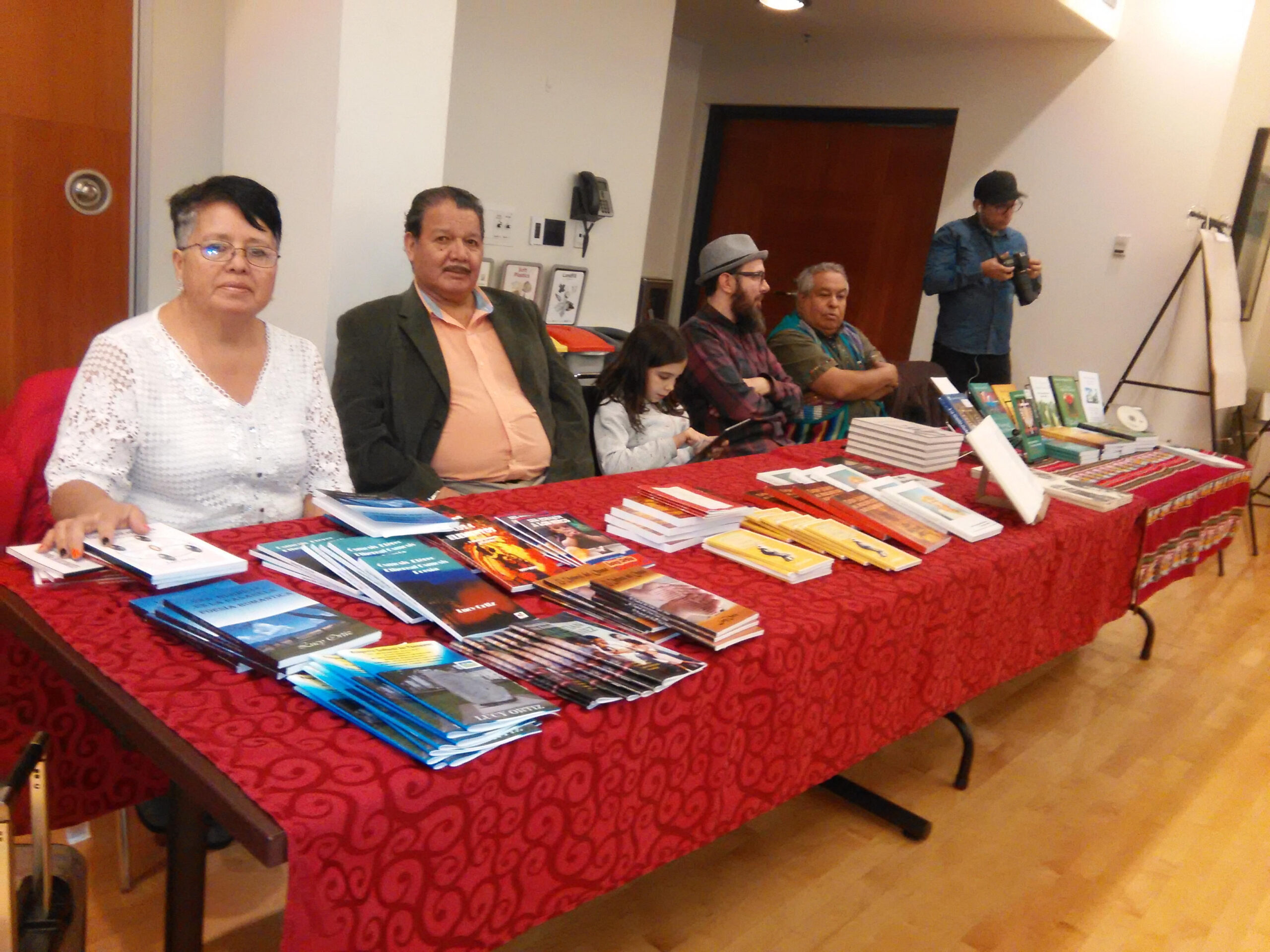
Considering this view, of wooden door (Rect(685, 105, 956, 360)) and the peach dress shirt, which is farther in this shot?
wooden door (Rect(685, 105, 956, 360))

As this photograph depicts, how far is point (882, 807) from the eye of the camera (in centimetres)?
218

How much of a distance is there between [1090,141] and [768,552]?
4.35m

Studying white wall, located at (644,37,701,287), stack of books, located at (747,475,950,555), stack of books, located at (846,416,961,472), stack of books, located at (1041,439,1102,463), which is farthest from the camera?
white wall, located at (644,37,701,287)

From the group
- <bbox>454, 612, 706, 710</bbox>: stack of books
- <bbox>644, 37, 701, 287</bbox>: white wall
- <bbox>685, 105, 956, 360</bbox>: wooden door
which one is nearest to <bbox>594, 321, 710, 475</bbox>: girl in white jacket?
<bbox>454, 612, 706, 710</bbox>: stack of books

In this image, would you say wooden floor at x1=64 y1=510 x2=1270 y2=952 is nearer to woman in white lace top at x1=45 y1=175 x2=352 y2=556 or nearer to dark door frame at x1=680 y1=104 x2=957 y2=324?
woman in white lace top at x1=45 y1=175 x2=352 y2=556

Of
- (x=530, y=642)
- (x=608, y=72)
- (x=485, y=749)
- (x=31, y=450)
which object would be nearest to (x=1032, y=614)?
(x=530, y=642)

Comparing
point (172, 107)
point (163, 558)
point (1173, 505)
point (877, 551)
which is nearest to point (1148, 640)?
point (1173, 505)

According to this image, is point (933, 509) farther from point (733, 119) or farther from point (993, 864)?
point (733, 119)

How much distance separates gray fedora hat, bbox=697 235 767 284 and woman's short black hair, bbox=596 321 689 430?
457mm

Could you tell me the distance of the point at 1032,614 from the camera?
2.19 meters

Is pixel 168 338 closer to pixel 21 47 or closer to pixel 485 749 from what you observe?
Result: pixel 485 749

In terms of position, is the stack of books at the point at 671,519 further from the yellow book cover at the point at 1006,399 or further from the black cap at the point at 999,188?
the black cap at the point at 999,188

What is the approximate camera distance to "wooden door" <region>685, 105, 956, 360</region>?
19.0 feet

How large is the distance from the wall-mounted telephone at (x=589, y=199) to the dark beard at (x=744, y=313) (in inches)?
35.3
